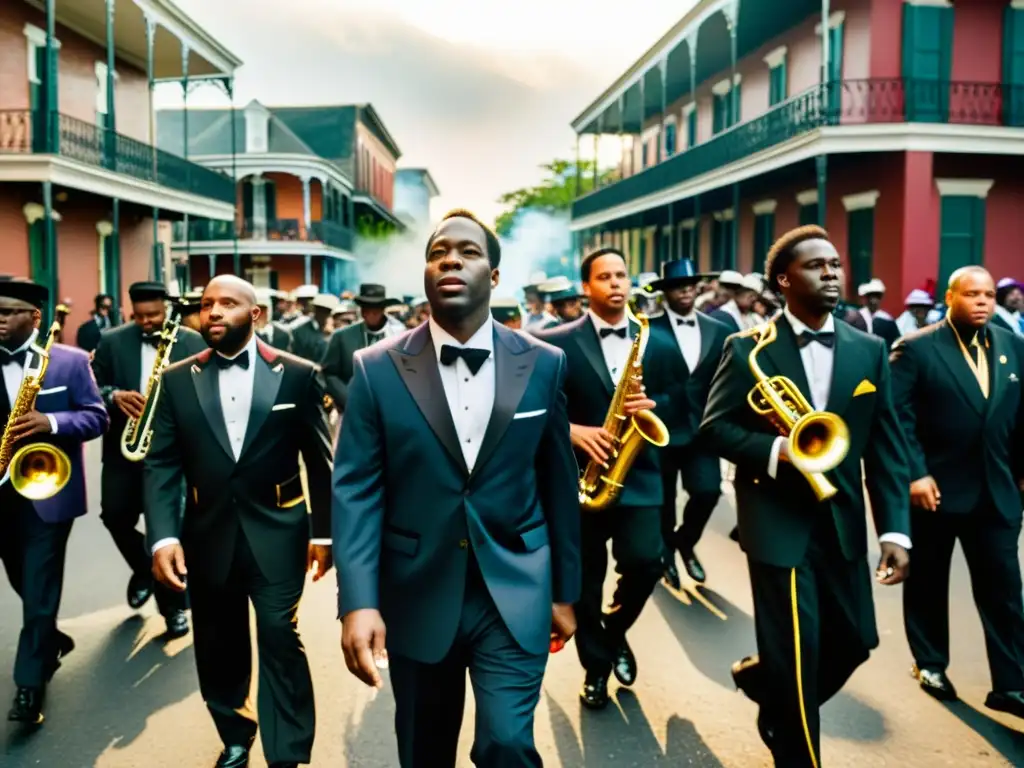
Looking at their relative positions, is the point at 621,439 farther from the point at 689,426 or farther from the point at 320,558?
the point at 689,426

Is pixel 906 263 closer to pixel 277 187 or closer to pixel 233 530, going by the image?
pixel 233 530

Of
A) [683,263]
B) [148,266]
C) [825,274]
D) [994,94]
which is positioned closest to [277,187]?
[148,266]

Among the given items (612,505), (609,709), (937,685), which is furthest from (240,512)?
(937,685)

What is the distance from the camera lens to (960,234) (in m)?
18.9

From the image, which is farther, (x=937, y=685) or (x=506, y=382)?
(x=937, y=685)

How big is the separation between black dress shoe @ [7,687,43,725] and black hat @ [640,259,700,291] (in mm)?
4447

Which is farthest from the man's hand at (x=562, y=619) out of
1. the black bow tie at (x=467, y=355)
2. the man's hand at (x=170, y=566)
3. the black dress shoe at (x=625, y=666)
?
the black dress shoe at (x=625, y=666)

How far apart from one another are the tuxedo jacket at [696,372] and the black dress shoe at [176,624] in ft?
10.9

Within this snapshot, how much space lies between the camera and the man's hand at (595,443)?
5188 millimetres

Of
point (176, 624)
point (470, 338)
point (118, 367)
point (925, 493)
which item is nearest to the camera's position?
point (470, 338)

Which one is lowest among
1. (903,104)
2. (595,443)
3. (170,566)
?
(170,566)

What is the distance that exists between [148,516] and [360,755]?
1.41m

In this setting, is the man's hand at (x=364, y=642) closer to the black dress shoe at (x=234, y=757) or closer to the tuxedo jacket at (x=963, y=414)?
the black dress shoe at (x=234, y=757)

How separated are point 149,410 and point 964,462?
4.59 m
